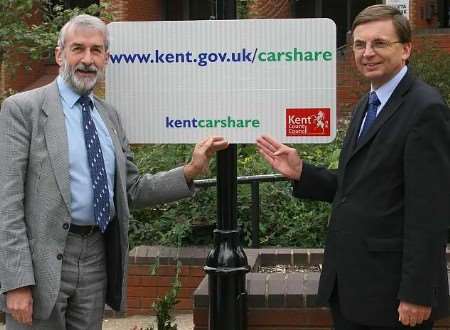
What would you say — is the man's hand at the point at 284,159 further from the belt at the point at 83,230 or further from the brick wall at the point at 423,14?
the brick wall at the point at 423,14

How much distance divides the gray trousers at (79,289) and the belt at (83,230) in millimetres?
17

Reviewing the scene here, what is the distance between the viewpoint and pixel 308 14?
18.6m

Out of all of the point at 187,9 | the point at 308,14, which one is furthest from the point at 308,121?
the point at 187,9

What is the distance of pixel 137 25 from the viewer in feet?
12.0

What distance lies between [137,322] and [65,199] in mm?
2973

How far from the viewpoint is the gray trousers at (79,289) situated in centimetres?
305

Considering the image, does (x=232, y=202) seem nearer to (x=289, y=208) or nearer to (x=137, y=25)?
(x=137, y=25)

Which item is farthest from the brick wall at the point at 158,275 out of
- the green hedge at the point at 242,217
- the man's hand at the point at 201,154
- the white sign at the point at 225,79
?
the man's hand at the point at 201,154

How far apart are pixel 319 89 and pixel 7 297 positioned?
176cm

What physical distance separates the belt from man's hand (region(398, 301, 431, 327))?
1.33 metres

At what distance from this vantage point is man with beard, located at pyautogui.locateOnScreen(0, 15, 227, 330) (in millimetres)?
2953

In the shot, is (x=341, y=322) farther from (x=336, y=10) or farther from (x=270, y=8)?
(x=336, y=10)

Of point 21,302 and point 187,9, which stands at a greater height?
point 187,9

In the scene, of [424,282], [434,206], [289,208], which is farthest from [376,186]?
[289,208]
